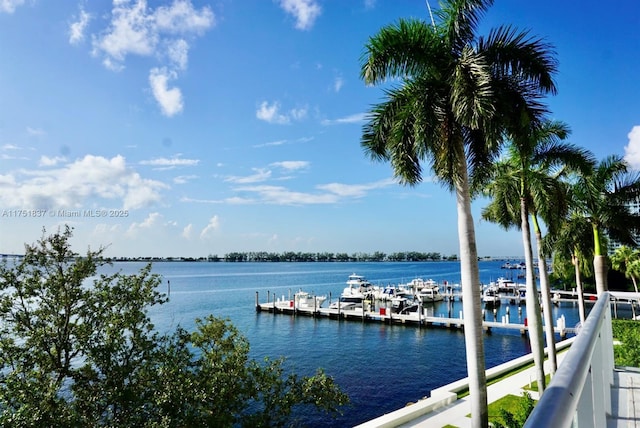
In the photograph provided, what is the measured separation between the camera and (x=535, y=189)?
16.0 metres

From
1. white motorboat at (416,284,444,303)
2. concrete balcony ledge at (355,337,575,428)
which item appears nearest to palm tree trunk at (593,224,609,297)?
concrete balcony ledge at (355,337,575,428)

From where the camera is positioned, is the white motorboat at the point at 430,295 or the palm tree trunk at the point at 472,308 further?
the white motorboat at the point at 430,295

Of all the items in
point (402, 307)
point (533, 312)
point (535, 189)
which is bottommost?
point (402, 307)

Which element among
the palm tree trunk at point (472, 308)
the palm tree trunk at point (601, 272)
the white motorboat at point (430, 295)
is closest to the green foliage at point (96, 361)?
the palm tree trunk at point (472, 308)

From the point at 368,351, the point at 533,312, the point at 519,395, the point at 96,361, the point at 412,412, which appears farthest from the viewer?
the point at 368,351

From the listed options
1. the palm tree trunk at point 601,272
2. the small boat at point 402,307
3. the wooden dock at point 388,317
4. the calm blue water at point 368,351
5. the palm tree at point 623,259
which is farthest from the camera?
the small boat at point 402,307

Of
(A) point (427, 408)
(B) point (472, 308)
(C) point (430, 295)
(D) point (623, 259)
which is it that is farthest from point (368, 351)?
(D) point (623, 259)

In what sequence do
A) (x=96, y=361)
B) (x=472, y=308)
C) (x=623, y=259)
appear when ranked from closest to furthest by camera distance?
(x=96, y=361) < (x=472, y=308) < (x=623, y=259)

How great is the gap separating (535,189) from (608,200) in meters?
6.67

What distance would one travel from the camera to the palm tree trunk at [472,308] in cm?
1004

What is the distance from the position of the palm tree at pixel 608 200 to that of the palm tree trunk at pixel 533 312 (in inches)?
194

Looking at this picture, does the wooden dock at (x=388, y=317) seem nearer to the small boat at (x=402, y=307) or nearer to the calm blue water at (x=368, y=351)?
the calm blue water at (x=368, y=351)

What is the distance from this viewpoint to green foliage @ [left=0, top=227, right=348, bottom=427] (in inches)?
351

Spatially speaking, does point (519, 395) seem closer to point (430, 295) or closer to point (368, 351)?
point (368, 351)
